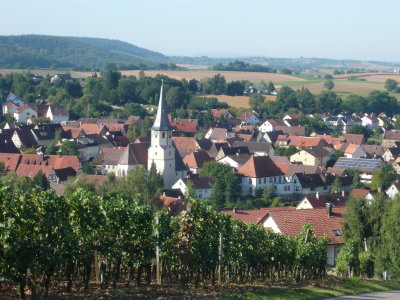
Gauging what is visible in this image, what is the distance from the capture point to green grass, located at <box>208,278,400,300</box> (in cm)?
2075

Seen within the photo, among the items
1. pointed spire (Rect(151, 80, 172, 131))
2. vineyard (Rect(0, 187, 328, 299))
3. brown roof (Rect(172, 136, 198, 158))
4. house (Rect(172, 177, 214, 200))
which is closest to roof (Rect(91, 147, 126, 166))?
pointed spire (Rect(151, 80, 172, 131))

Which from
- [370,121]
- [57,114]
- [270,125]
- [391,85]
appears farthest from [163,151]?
[391,85]

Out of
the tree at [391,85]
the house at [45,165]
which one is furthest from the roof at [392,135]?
the tree at [391,85]

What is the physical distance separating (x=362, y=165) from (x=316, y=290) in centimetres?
5726

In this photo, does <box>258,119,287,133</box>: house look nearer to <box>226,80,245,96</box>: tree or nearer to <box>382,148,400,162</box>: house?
<box>382,148,400,162</box>: house

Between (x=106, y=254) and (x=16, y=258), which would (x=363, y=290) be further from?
(x=16, y=258)

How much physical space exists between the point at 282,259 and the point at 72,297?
402 inches

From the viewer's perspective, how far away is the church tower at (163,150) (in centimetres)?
6712

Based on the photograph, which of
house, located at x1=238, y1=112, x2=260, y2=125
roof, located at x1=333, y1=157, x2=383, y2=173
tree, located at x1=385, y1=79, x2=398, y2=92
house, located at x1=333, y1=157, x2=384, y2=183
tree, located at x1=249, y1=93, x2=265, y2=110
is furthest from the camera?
tree, located at x1=385, y1=79, x2=398, y2=92

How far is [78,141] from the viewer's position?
85812 millimetres

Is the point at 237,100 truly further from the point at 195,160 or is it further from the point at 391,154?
the point at 195,160

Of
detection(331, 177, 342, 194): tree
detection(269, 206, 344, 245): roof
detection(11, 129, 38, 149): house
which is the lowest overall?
detection(269, 206, 344, 245): roof

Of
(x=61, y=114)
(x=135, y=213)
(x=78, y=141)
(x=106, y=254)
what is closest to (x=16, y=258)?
(x=106, y=254)

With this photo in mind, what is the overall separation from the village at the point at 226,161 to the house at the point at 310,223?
48mm
